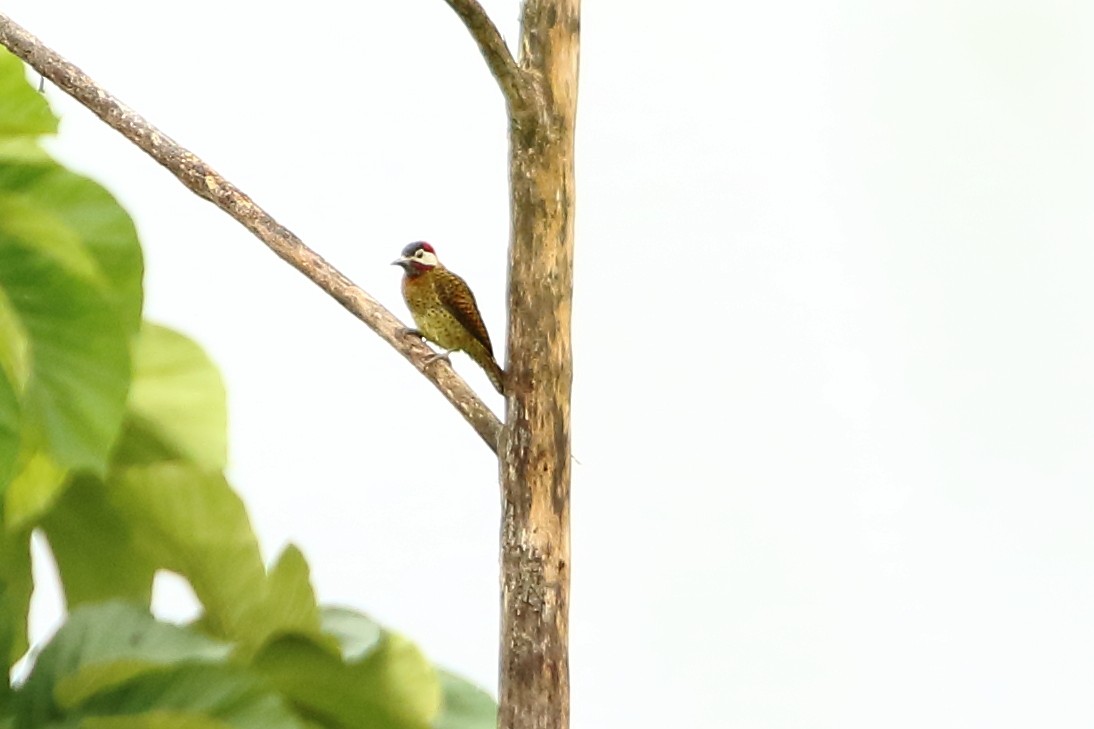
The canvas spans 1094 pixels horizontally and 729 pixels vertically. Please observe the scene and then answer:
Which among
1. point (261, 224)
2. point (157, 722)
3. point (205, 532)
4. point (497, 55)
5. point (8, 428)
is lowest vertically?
point (157, 722)

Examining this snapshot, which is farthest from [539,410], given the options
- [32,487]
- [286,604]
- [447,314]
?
[32,487]

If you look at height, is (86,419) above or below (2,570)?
above

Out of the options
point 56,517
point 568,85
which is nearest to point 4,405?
point 56,517

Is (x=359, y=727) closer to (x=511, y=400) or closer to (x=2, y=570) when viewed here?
(x=2, y=570)

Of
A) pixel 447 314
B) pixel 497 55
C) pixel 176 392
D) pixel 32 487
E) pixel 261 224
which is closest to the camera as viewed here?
pixel 497 55

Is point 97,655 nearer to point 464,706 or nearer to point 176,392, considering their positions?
point 176,392

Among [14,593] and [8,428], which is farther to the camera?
[14,593]

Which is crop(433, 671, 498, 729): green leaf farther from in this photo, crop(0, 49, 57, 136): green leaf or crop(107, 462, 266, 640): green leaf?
crop(0, 49, 57, 136): green leaf

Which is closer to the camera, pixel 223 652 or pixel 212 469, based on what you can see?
pixel 223 652
